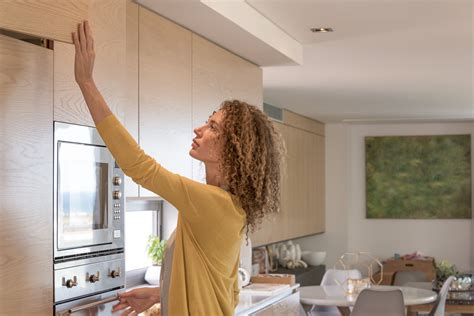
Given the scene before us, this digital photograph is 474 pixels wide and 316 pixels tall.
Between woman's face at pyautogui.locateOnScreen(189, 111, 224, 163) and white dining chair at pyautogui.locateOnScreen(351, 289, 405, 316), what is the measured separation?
3699 millimetres

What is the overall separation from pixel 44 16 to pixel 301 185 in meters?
7.41

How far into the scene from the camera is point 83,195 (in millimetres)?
2312

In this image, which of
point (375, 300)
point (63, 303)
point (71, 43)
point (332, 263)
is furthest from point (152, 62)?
point (332, 263)

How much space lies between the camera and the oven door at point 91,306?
220 centimetres

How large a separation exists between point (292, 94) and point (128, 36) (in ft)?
13.3

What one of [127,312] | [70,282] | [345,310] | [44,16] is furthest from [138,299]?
[345,310]

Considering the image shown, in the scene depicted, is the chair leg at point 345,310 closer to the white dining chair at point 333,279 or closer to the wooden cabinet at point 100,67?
the white dining chair at point 333,279

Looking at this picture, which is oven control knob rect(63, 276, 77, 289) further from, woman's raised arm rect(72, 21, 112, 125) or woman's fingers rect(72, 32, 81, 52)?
woman's fingers rect(72, 32, 81, 52)

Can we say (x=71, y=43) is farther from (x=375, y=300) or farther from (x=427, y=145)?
(x=427, y=145)

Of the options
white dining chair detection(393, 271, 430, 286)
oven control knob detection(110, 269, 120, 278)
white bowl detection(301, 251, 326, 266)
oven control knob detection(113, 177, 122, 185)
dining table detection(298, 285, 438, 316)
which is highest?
oven control knob detection(113, 177, 122, 185)

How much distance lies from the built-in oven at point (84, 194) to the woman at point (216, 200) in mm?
244

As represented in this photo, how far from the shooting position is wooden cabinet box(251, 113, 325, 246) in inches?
330

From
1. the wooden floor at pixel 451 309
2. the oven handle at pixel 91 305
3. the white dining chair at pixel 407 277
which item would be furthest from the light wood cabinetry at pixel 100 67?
the white dining chair at pixel 407 277

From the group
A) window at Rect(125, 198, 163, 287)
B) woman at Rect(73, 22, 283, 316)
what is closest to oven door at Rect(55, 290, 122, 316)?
woman at Rect(73, 22, 283, 316)
